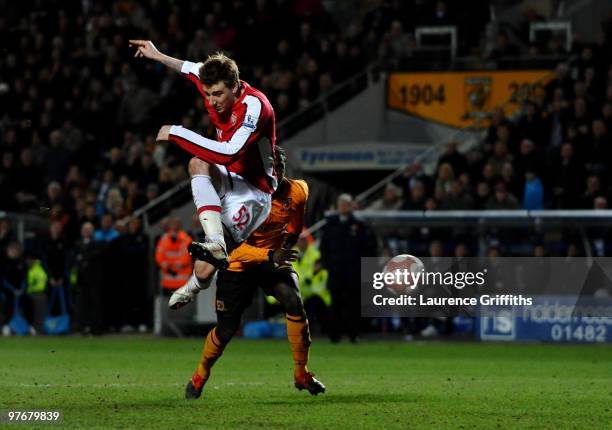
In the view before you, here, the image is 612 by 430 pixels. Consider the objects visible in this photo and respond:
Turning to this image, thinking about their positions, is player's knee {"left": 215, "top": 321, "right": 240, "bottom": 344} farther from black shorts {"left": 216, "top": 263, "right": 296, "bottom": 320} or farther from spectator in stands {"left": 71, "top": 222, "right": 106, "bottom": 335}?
spectator in stands {"left": 71, "top": 222, "right": 106, "bottom": 335}

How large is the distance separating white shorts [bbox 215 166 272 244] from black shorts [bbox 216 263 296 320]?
34 centimetres

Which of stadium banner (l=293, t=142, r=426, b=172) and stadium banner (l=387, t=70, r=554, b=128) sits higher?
stadium banner (l=387, t=70, r=554, b=128)

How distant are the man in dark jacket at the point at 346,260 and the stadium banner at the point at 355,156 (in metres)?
5.92

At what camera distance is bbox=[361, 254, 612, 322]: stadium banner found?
1927 centimetres

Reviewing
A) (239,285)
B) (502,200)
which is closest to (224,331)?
(239,285)

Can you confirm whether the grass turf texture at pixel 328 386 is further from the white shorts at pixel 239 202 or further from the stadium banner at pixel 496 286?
the white shorts at pixel 239 202

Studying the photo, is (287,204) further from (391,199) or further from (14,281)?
(14,281)

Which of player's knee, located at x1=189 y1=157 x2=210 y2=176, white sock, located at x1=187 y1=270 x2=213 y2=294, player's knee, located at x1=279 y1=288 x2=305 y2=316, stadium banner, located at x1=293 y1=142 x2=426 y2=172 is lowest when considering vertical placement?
player's knee, located at x1=279 y1=288 x2=305 y2=316

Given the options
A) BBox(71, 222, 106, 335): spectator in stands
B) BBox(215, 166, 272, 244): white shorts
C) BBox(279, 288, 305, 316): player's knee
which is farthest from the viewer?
BBox(71, 222, 106, 335): spectator in stands

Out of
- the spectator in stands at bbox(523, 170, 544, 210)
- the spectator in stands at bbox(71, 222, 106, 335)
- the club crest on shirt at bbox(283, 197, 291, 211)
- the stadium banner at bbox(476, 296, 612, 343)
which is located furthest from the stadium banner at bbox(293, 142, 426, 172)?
the club crest on shirt at bbox(283, 197, 291, 211)

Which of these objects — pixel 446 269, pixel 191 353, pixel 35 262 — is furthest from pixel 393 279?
pixel 35 262

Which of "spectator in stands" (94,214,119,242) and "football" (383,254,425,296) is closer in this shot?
"football" (383,254,425,296)

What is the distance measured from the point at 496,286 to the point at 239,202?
9.50 meters

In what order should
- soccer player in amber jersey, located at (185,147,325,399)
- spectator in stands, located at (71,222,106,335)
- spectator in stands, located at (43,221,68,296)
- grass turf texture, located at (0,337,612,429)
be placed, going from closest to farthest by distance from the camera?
grass turf texture, located at (0,337,612,429) < soccer player in amber jersey, located at (185,147,325,399) < spectator in stands, located at (71,222,106,335) < spectator in stands, located at (43,221,68,296)
